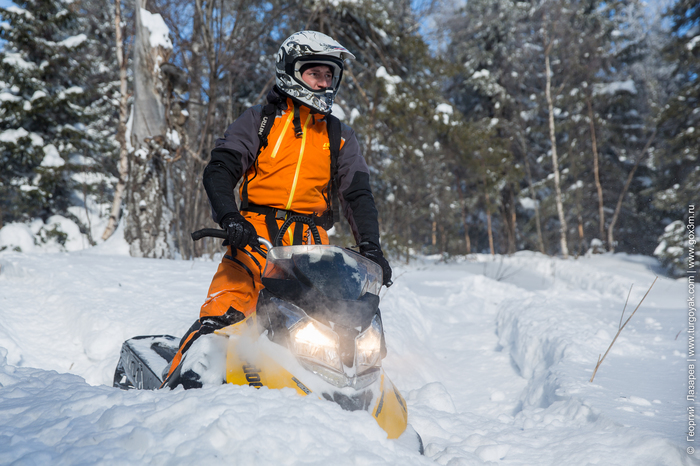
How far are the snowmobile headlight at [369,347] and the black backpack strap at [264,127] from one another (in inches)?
46.1

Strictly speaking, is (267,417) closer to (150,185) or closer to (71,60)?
(150,185)

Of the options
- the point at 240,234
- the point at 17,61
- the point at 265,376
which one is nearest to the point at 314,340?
the point at 265,376

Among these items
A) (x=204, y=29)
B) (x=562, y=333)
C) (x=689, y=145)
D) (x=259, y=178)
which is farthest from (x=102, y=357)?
(x=689, y=145)

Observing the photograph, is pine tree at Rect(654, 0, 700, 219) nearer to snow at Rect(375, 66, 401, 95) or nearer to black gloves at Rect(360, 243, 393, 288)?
snow at Rect(375, 66, 401, 95)

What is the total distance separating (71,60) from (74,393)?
16.7m

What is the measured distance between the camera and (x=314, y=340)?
5.66ft

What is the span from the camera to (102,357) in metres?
3.46

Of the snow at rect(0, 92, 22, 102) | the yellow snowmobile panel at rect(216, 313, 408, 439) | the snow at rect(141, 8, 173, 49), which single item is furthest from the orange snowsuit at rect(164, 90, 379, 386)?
the snow at rect(0, 92, 22, 102)

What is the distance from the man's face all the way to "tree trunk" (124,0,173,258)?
5.20 m

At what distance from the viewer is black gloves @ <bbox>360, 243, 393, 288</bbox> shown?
226 centimetres

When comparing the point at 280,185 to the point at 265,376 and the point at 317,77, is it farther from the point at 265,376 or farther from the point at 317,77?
the point at 265,376

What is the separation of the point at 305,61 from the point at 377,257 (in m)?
1.28

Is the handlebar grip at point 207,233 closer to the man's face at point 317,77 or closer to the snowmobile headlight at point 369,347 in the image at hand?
the snowmobile headlight at point 369,347

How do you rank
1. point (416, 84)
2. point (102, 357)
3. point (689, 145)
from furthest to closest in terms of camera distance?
1. point (689, 145)
2. point (416, 84)
3. point (102, 357)
